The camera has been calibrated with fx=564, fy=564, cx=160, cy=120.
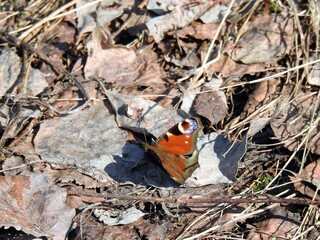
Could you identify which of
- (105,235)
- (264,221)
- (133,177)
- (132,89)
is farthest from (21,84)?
(264,221)

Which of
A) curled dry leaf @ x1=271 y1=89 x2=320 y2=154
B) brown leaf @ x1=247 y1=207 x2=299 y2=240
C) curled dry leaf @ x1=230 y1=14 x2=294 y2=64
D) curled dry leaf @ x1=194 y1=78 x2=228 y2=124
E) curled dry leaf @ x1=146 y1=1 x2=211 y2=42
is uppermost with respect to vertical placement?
curled dry leaf @ x1=146 y1=1 x2=211 y2=42

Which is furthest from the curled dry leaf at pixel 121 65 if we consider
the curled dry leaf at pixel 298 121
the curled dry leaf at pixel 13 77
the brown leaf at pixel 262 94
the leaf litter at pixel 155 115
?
the curled dry leaf at pixel 298 121

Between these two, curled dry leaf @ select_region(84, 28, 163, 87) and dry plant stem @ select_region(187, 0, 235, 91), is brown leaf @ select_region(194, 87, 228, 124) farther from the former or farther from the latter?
curled dry leaf @ select_region(84, 28, 163, 87)

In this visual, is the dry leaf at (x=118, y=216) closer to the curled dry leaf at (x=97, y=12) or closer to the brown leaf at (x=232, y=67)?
the brown leaf at (x=232, y=67)

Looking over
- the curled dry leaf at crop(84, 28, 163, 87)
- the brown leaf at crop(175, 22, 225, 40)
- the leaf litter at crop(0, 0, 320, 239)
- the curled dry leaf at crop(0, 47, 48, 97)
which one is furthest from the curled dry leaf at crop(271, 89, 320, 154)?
the curled dry leaf at crop(0, 47, 48, 97)

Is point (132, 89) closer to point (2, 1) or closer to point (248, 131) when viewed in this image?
point (248, 131)

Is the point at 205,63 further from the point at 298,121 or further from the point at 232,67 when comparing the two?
the point at 298,121
